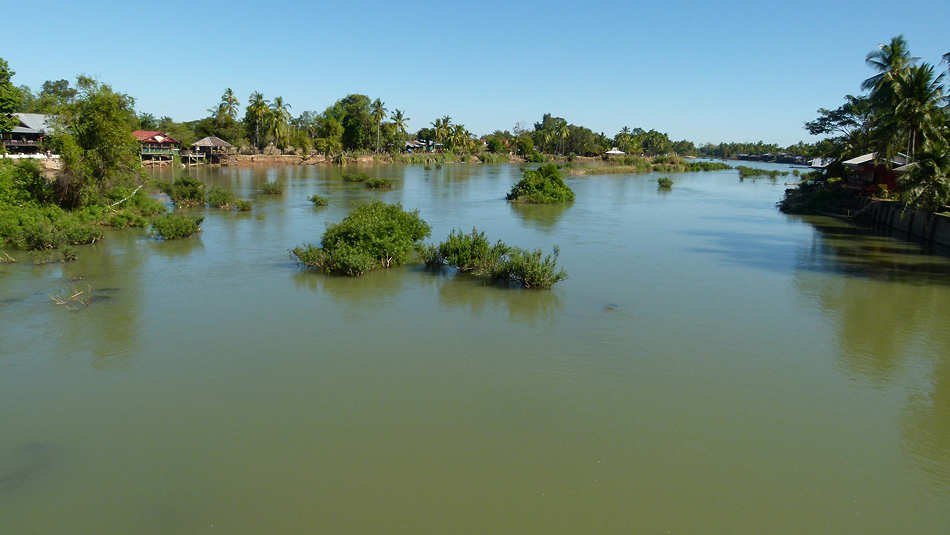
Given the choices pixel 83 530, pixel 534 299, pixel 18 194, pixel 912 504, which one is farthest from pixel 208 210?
pixel 912 504

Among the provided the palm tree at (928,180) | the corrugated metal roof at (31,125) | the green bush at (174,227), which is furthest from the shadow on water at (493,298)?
the corrugated metal roof at (31,125)

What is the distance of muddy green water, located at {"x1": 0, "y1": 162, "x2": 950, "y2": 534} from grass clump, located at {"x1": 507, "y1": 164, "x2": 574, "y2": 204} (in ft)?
59.6

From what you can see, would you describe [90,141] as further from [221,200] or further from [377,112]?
[377,112]

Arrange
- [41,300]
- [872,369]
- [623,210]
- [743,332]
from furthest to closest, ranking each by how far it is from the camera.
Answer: [623,210] → [41,300] → [743,332] → [872,369]

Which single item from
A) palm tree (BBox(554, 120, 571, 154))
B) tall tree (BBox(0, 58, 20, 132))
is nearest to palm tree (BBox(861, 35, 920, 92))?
tall tree (BBox(0, 58, 20, 132))

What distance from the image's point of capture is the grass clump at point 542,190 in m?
34.5

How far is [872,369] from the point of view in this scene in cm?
1006

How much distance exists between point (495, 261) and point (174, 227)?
1182 cm

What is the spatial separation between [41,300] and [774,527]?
559 inches

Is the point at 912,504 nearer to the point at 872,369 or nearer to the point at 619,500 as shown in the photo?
the point at 619,500

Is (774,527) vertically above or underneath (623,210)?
underneath

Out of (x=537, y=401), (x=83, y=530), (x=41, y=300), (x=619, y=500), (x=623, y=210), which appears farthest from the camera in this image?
(x=623, y=210)

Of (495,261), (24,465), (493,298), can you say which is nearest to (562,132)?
(495,261)

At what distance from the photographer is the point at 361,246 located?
51.1 ft
